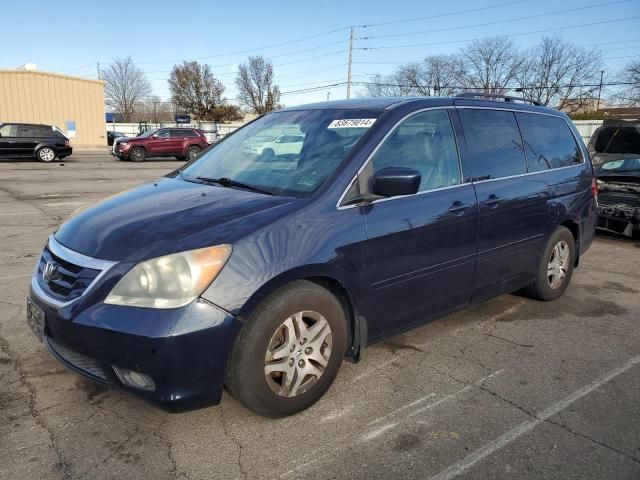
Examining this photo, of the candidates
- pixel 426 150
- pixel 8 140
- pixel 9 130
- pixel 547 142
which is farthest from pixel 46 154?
pixel 426 150

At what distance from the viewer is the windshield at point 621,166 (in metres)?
8.18

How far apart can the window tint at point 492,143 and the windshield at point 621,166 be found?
4.88 meters

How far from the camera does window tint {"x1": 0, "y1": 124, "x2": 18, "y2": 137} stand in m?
21.8

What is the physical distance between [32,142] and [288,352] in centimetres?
2324

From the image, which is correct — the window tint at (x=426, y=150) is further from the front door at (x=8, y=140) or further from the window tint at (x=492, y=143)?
the front door at (x=8, y=140)

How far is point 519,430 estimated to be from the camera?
9.32 ft

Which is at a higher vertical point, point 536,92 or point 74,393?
point 536,92

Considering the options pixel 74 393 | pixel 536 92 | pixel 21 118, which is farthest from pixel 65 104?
pixel 536 92

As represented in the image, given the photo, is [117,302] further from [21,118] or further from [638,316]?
[21,118]

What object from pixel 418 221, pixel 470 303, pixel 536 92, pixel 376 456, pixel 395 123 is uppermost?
pixel 536 92

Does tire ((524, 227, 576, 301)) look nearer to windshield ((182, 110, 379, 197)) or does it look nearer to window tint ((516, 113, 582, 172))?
window tint ((516, 113, 582, 172))

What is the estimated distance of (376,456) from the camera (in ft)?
8.50

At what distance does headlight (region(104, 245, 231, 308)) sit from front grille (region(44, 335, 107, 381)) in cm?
36

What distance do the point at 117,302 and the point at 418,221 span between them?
184cm
